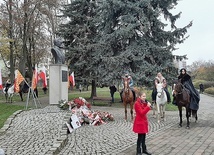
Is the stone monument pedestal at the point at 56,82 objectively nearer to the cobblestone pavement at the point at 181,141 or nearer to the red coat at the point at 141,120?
the cobblestone pavement at the point at 181,141

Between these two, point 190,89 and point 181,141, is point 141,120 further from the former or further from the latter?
point 190,89

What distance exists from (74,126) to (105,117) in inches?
107

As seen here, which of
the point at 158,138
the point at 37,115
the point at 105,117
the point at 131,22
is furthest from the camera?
the point at 131,22

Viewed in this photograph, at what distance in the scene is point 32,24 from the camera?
32062 millimetres

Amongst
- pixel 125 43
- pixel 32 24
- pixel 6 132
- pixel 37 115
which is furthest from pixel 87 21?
pixel 6 132

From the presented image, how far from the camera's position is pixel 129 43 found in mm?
22156

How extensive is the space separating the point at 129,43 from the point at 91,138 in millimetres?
13901

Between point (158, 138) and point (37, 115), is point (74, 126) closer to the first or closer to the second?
point (37, 115)

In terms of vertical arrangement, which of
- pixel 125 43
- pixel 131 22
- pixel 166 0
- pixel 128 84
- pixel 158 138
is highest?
pixel 166 0

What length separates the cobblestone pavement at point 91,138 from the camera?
7547 millimetres

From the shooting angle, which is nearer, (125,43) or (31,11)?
(125,43)

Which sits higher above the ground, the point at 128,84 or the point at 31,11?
the point at 31,11

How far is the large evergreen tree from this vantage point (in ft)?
68.6

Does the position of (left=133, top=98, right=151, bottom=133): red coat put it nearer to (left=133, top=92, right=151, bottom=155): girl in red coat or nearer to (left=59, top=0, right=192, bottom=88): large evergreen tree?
(left=133, top=92, right=151, bottom=155): girl in red coat
